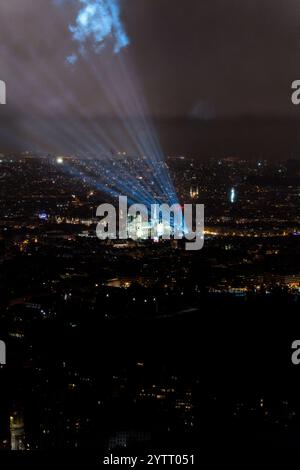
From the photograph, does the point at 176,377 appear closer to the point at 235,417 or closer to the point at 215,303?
the point at 235,417

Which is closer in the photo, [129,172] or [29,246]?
[29,246]

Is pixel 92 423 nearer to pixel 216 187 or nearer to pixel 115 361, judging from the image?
pixel 115 361

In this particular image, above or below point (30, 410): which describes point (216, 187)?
above

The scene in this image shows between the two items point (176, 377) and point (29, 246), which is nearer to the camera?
point (176, 377)
